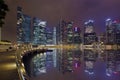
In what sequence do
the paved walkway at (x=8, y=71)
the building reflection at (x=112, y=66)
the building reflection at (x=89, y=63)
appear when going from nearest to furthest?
the paved walkway at (x=8, y=71) → the building reflection at (x=112, y=66) → the building reflection at (x=89, y=63)

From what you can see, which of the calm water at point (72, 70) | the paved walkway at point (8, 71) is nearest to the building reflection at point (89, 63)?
the calm water at point (72, 70)

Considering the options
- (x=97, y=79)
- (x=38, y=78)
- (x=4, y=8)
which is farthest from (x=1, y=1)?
(x=97, y=79)

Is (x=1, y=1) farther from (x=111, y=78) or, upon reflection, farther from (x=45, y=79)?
(x=111, y=78)

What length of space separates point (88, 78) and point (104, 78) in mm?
2085

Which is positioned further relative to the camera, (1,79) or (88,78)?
(88,78)

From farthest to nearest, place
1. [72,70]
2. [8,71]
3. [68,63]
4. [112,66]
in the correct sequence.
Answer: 1. [68,63]
2. [112,66]
3. [72,70]
4. [8,71]

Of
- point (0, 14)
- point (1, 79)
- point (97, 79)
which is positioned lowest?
point (97, 79)

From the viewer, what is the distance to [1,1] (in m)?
51.9

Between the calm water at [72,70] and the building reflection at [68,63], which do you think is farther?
the building reflection at [68,63]

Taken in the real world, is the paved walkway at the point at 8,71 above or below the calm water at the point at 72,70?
above

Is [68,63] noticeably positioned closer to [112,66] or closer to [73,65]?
[73,65]

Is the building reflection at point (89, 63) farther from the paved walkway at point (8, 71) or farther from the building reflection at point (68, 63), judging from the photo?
the paved walkway at point (8, 71)

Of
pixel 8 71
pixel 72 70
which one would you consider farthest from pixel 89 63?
pixel 8 71

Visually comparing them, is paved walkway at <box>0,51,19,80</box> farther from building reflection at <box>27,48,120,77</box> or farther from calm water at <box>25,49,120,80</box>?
building reflection at <box>27,48,120,77</box>
